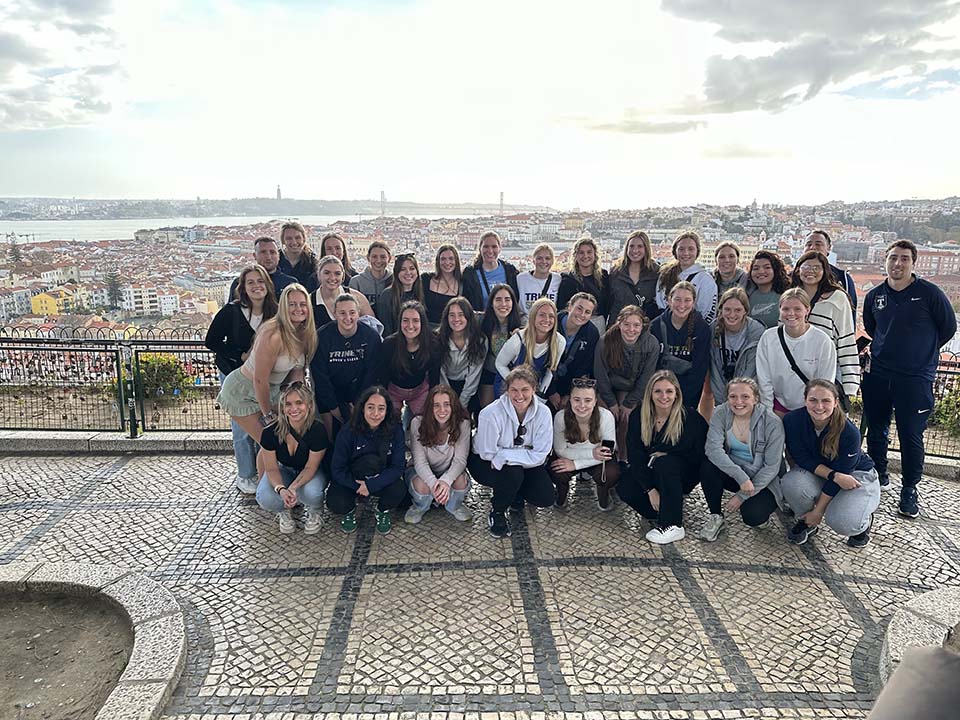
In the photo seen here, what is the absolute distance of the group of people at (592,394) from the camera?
16.7 feet

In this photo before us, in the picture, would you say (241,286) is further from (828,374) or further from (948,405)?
(948,405)

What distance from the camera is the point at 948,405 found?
9055mm

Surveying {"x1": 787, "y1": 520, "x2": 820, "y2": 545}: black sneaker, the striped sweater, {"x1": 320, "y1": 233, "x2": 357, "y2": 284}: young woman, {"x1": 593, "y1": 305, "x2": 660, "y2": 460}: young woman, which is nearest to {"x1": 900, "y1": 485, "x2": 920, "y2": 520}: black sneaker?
the striped sweater

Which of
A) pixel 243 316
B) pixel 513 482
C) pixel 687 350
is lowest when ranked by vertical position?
pixel 513 482

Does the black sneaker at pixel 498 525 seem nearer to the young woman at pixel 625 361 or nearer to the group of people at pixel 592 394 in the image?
the group of people at pixel 592 394

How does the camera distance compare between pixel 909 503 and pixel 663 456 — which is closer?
pixel 663 456

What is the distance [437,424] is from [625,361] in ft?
5.64

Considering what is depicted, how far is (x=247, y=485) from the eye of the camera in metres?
6.01

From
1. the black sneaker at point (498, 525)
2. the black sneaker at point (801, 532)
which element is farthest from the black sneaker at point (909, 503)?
the black sneaker at point (498, 525)

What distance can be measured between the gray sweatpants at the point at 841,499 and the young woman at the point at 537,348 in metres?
2.08

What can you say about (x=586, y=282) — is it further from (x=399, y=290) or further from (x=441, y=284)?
(x=399, y=290)

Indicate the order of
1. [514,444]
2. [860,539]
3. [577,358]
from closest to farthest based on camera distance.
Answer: [860,539], [514,444], [577,358]

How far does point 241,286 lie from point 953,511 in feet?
21.4

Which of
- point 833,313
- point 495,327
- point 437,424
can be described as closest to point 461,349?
point 495,327
